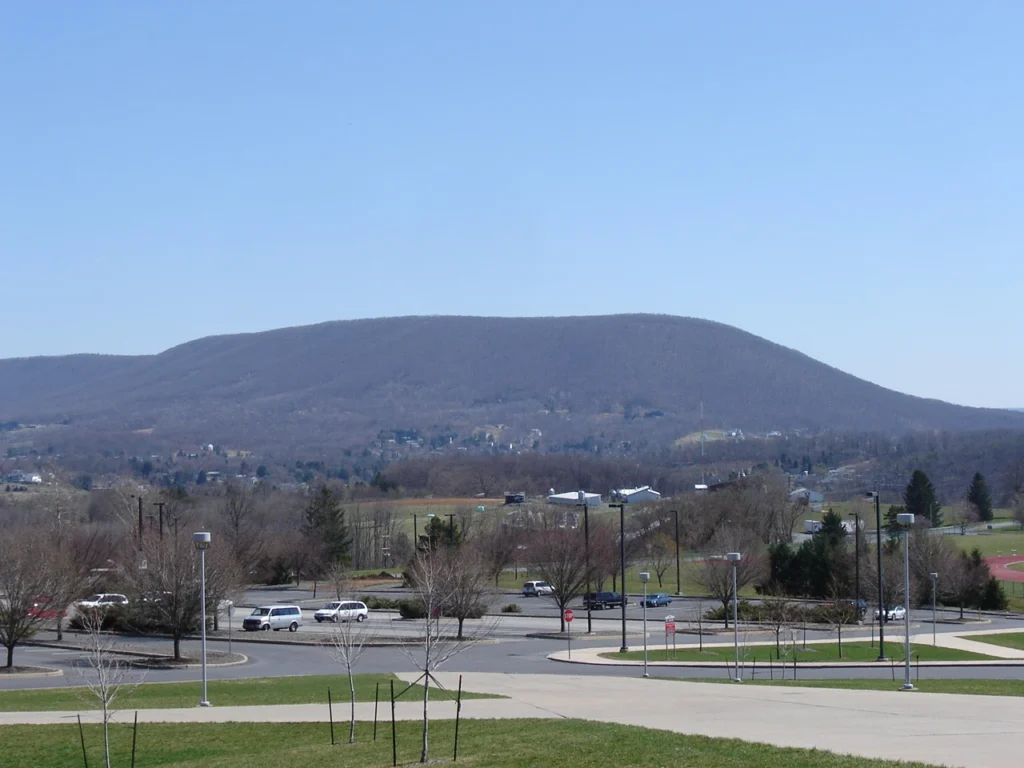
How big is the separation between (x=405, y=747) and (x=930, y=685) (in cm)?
1566

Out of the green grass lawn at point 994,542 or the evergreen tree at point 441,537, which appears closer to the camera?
the evergreen tree at point 441,537

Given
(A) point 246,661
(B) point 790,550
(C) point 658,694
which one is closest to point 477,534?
(B) point 790,550

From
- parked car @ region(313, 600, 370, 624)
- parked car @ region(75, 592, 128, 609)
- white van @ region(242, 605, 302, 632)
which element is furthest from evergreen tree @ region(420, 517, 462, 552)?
parked car @ region(75, 592, 128, 609)

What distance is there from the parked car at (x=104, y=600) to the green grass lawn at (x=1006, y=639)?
3604 cm

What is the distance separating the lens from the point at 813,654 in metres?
45.9

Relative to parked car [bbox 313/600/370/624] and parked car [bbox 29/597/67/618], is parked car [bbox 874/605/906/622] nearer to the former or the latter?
parked car [bbox 313/600/370/624]

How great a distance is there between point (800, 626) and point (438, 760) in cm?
4102

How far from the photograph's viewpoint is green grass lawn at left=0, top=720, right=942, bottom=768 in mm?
19188

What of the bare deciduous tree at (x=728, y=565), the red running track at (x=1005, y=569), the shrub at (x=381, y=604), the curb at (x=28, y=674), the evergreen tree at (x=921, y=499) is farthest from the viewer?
the evergreen tree at (x=921, y=499)

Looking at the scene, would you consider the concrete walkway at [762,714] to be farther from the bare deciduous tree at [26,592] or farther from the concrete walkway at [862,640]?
the bare deciduous tree at [26,592]

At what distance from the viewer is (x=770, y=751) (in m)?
19.5

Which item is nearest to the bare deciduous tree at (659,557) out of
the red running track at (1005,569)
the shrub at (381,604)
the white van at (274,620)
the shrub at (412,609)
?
the red running track at (1005,569)

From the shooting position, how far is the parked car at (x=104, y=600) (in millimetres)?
55781

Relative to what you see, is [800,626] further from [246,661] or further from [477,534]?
[477,534]
